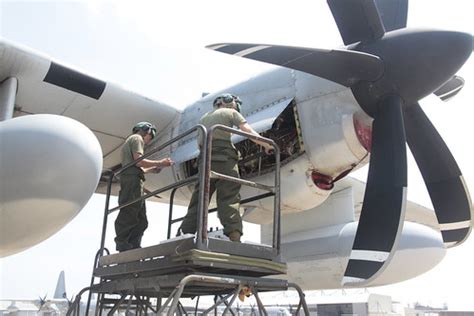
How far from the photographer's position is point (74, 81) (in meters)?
7.55

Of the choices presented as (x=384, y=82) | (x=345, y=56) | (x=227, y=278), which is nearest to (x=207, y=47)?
(x=345, y=56)

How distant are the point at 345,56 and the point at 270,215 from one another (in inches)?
113

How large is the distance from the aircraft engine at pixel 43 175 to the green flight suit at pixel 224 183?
3.51 feet

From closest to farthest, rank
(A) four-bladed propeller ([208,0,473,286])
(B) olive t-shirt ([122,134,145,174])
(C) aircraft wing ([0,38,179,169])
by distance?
(B) olive t-shirt ([122,134,145,174]), (A) four-bladed propeller ([208,0,473,286]), (C) aircraft wing ([0,38,179,169])

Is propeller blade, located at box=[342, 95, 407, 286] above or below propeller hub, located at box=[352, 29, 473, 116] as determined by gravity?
below

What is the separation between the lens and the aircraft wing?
7062 mm

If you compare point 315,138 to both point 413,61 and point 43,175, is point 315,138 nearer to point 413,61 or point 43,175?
point 413,61

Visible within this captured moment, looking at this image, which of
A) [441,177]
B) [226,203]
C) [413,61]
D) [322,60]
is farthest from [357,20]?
[226,203]

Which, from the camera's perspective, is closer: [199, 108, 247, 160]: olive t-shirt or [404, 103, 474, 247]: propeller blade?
[199, 108, 247, 160]: olive t-shirt

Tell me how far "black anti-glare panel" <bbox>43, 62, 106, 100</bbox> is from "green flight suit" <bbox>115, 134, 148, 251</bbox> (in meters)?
3.32

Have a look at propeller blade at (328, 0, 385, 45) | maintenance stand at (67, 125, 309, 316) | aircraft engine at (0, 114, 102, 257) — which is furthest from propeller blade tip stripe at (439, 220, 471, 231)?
aircraft engine at (0, 114, 102, 257)

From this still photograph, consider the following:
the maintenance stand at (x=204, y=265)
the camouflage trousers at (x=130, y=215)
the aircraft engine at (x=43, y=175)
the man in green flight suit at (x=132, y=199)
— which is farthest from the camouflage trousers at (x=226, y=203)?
the aircraft engine at (x=43, y=175)

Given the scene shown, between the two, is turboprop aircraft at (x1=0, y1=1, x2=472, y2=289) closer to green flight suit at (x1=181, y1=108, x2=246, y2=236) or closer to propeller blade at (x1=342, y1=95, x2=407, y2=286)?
propeller blade at (x1=342, y1=95, x2=407, y2=286)

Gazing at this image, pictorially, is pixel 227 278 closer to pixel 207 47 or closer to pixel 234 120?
pixel 234 120
